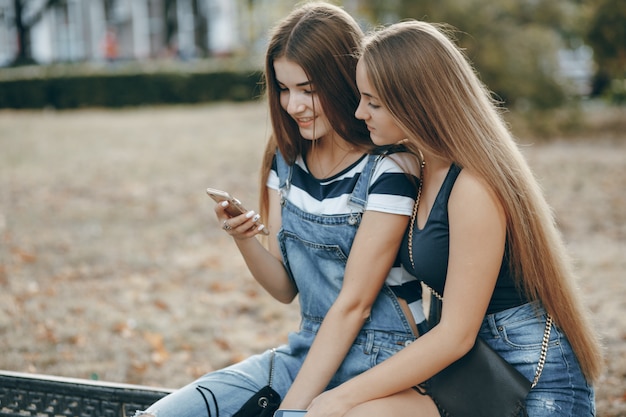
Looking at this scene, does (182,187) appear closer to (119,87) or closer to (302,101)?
(302,101)

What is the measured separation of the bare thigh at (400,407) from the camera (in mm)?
1967

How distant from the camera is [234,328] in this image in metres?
4.63

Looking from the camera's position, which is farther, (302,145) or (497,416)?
(302,145)

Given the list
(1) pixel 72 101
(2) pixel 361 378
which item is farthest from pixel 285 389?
(1) pixel 72 101

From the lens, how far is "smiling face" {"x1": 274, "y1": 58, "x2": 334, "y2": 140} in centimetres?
230

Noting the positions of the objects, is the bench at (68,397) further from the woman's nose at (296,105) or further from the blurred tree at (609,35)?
the blurred tree at (609,35)

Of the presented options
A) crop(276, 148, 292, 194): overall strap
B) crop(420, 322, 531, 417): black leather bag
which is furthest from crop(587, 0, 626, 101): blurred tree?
crop(420, 322, 531, 417): black leather bag

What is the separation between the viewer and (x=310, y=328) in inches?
92.1

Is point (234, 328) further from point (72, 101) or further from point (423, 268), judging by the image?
point (72, 101)

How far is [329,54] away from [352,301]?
748 millimetres

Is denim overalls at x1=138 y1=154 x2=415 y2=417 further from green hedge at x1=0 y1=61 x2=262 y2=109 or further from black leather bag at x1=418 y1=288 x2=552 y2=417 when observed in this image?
green hedge at x1=0 y1=61 x2=262 y2=109

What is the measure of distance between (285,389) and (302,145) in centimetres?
79

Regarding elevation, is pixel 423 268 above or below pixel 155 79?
above

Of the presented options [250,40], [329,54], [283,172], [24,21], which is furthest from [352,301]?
[24,21]
